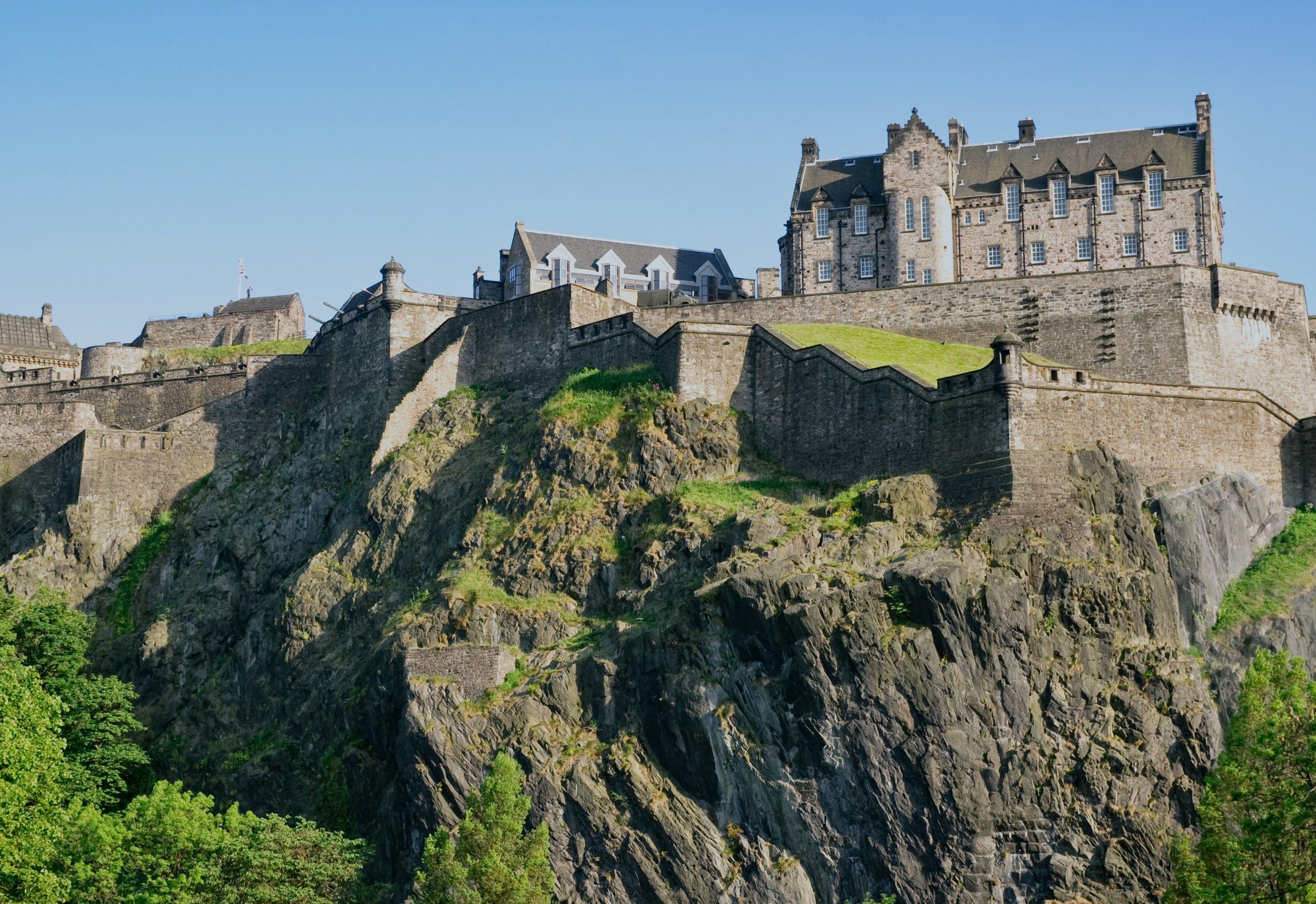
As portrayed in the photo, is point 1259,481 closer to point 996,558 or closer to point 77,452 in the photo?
point 996,558

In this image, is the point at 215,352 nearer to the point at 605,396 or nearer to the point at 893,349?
the point at 605,396

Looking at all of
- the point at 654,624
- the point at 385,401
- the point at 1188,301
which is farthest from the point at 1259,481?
the point at 385,401

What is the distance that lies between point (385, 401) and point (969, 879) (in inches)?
1147

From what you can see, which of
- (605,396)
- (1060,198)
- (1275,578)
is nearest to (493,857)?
(605,396)

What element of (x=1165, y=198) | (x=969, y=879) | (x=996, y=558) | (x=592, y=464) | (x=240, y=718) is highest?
(x=1165, y=198)

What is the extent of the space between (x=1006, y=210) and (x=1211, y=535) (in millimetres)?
22439

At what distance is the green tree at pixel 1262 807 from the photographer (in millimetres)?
35938

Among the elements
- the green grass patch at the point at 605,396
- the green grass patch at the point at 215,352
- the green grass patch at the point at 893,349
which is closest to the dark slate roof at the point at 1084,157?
the green grass patch at the point at 893,349

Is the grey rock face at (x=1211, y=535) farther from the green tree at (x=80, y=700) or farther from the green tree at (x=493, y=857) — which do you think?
the green tree at (x=80, y=700)

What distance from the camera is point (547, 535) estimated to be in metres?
52.2

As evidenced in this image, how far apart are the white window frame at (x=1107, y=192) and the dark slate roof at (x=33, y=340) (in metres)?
45.5

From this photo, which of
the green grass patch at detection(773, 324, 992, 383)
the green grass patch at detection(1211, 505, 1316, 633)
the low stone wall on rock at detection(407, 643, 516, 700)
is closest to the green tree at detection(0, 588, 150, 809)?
the low stone wall on rock at detection(407, 643, 516, 700)

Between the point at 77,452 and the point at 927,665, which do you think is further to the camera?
the point at 77,452

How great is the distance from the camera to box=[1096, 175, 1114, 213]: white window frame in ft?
221
